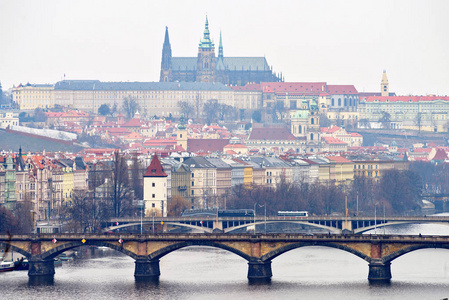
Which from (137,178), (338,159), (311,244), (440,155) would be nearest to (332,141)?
(440,155)

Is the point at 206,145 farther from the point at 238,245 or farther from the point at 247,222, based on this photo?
the point at 238,245

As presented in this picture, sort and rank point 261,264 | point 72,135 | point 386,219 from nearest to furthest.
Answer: point 261,264 → point 386,219 → point 72,135

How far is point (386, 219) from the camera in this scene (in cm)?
8244

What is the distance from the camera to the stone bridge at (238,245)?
6531 cm

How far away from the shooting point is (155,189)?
312 ft

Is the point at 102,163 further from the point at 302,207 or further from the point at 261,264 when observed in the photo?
the point at 261,264

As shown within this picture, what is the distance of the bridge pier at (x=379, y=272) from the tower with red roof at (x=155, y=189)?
2929cm

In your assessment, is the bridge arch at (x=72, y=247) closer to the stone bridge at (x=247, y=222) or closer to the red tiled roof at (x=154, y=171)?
the stone bridge at (x=247, y=222)

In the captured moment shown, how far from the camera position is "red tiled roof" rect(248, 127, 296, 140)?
194 metres

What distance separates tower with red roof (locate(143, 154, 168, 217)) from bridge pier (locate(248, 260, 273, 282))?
26952 millimetres

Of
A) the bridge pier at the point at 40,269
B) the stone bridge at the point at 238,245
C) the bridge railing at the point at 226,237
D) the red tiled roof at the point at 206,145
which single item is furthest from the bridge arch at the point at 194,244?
the red tiled roof at the point at 206,145

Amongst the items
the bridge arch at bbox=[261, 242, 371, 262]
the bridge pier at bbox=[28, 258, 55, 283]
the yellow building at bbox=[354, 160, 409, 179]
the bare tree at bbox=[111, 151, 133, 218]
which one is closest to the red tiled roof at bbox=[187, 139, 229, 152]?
the yellow building at bbox=[354, 160, 409, 179]

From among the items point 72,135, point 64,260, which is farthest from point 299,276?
point 72,135

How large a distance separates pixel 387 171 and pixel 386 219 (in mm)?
55119
